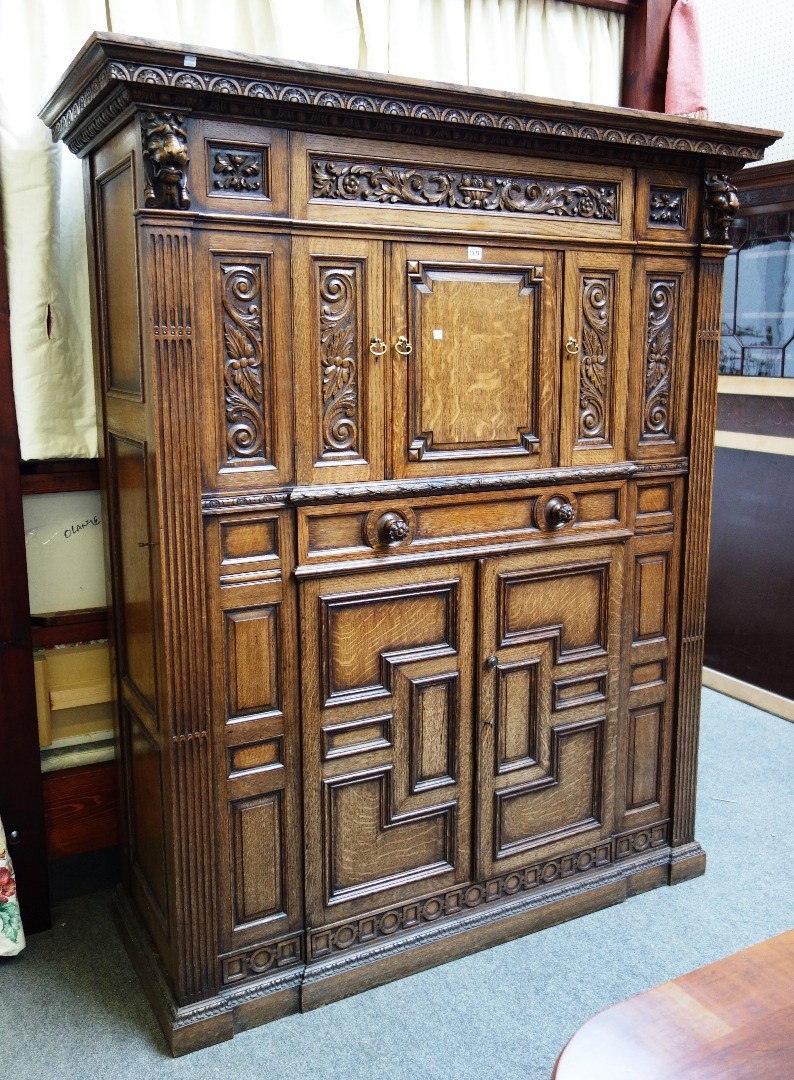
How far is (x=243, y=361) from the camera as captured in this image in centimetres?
190

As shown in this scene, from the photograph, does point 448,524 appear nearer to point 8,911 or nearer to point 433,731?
point 433,731

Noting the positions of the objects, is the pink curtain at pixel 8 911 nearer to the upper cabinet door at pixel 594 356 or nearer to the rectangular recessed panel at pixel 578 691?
the rectangular recessed panel at pixel 578 691

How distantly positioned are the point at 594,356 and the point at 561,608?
2.04 ft

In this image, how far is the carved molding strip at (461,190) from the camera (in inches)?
76.1

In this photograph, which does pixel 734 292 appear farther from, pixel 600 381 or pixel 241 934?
pixel 241 934

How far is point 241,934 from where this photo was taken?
2.08 m

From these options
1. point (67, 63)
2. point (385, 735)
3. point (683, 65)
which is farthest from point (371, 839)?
point (683, 65)

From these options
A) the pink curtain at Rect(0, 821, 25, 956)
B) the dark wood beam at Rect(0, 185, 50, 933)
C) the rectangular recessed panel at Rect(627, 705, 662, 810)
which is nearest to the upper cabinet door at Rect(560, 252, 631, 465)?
the rectangular recessed panel at Rect(627, 705, 662, 810)

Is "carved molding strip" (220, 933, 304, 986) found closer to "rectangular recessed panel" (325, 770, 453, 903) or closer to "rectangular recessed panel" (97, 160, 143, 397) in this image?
"rectangular recessed panel" (325, 770, 453, 903)

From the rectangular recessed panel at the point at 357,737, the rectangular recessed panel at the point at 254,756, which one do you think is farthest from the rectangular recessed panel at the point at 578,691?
the rectangular recessed panel at the point at 254,756

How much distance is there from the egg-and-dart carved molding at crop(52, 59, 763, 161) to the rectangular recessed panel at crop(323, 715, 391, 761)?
4.18 ft

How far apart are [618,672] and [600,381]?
29.7 inches

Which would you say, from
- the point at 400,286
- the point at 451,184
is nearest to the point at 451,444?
the point at 400,286

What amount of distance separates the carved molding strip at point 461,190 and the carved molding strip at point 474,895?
5.26 ft
